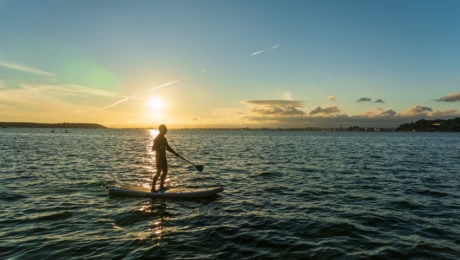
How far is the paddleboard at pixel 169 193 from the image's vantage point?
16.9m

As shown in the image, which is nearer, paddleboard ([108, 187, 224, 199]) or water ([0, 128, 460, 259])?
water ([0, 128, 460, 259])

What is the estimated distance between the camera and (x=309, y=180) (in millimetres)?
23141

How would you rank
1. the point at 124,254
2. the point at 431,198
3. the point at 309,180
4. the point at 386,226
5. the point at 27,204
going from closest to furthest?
the point at 124,254 < the point at 386,226 < the point at 27,204 < the point at 431,198 < the point at 309,180

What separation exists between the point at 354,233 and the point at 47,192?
16138mm

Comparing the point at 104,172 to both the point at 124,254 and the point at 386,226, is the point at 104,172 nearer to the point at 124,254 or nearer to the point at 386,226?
the point at 124,254

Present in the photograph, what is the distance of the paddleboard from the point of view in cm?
1688

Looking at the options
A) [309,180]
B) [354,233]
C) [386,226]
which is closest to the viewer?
[354,233]

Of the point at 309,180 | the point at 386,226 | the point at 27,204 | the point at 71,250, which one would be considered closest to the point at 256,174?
Result: the point at 309,180

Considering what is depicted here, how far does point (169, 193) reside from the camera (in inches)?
667

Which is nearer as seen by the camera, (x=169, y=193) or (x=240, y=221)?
(x=240, y=221)

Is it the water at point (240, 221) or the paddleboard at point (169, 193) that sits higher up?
the paddleboard at point (169, 193)

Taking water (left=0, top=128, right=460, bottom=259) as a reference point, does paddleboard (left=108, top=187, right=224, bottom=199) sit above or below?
above

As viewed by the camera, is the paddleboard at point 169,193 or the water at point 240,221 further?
the paddleboard at point 169,193

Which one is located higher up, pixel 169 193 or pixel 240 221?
pixel 169 193
